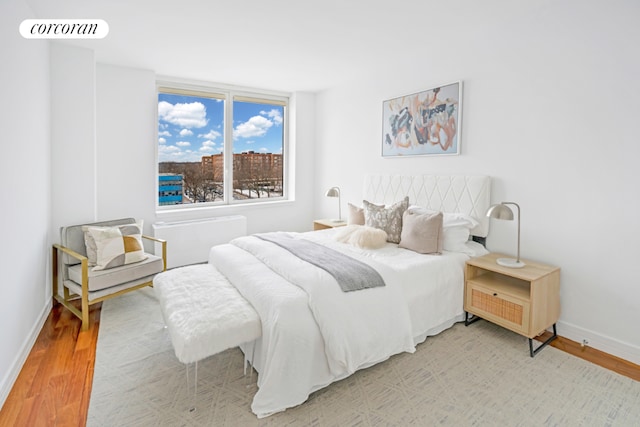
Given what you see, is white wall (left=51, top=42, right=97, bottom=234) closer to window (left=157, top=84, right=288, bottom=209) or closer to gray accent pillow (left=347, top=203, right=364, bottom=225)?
window (left=157, top=84, right=288, bottom=209)

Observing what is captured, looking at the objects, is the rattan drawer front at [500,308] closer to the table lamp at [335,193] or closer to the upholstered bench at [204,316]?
the upholstered bench at [204,316]

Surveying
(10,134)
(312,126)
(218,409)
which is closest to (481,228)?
(218,409)

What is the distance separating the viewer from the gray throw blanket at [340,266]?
230cm

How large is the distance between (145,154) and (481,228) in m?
4.06

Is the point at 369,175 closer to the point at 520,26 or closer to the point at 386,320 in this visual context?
the point at 520,26

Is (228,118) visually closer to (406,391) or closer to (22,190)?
(22,190)

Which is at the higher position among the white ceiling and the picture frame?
the white ceiling

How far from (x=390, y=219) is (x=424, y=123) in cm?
120

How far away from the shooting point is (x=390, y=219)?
3.46 metres

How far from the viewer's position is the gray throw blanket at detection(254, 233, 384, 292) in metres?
2.30

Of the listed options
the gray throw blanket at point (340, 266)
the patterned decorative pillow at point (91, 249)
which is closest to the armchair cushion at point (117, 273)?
the patterned decorative pillow at point (91, 249)

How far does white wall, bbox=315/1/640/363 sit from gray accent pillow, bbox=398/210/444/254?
62 cm

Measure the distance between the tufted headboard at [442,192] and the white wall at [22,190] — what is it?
3.49 m

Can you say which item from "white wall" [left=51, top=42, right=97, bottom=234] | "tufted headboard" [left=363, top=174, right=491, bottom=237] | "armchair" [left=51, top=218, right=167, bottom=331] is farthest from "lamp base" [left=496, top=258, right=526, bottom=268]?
"white wall" [left=51, top=42, right=97, bottom=234]
